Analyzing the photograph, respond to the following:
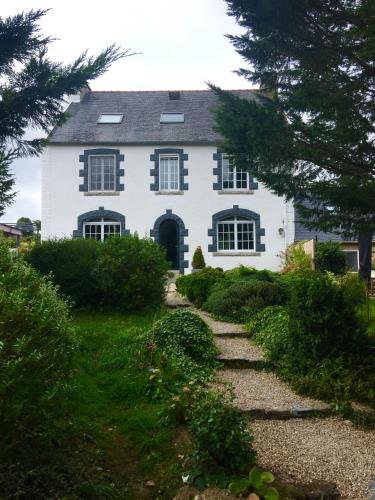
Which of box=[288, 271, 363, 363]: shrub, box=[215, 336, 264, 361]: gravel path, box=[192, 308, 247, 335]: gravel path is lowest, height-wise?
box=[215, 336, 264, 361]: gravel path

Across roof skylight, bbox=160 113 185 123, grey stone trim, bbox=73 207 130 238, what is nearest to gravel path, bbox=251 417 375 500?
grey stone trim, bbox=73 207 130 238

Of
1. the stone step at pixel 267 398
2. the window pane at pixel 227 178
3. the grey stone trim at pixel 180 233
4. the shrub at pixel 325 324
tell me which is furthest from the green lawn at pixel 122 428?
the window pane at pixel 227 178

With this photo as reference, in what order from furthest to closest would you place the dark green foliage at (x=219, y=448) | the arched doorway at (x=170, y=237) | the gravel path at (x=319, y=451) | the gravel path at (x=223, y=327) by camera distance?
Result: the arched doorway at (x=170, y=237), the gravel path at (x=223, y=327), the gravel path at (x=319, y=451), the dark green foliage at (x=219, y=448)

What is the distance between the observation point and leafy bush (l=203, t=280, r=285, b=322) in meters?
8.80

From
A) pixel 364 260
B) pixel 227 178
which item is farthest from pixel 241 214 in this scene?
pixel 364 260

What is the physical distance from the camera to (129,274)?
8.95 m

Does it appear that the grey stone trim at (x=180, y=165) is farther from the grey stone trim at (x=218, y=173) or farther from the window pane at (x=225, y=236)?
the window pane at (x=225, y=236)

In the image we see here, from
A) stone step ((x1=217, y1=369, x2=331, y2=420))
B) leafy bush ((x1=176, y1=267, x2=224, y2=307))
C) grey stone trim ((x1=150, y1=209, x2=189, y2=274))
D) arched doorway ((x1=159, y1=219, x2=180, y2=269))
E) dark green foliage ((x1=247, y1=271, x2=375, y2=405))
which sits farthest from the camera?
arched doorway ((x1=159, y1=219, x2=180, y2=269))

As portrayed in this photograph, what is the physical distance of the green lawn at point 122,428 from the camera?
3354 mm

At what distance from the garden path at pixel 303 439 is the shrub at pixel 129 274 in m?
3.27

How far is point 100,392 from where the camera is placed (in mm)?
4918

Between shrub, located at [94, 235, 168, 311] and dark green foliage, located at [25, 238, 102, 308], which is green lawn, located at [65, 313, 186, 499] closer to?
shrub, located at [94, 235, 168, 311]

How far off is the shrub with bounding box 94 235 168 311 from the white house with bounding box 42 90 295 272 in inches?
362

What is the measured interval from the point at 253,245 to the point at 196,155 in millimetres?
4170
